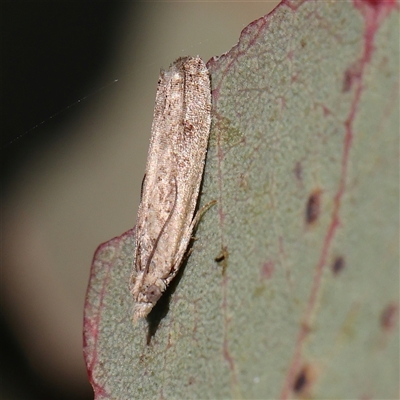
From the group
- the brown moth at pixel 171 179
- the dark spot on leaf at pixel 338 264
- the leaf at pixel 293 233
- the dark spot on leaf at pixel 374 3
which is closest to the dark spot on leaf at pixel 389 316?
the leaf at pixel 293 233

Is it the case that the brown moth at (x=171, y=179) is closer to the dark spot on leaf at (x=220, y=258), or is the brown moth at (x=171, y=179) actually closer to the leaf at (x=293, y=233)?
the leaf at (x=293, y=233)

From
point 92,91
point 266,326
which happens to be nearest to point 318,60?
point 266,326

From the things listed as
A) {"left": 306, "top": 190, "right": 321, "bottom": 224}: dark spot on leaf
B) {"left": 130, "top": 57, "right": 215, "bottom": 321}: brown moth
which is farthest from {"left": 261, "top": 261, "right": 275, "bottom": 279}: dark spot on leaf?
{"left": 130, "top": 57, "right": 215, "bottom": 321}: brown moth

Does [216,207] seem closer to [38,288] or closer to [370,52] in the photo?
[370,52]

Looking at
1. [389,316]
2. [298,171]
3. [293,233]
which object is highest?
[298,171]

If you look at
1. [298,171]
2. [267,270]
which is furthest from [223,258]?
[298,171]

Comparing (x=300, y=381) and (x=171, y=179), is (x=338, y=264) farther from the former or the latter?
(x=171, y=179)

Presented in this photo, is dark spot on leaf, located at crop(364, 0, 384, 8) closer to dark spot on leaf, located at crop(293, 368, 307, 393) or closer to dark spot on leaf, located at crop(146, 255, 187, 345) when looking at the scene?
dark spot on leaf, located at crop(293, 368, 307, 393)
